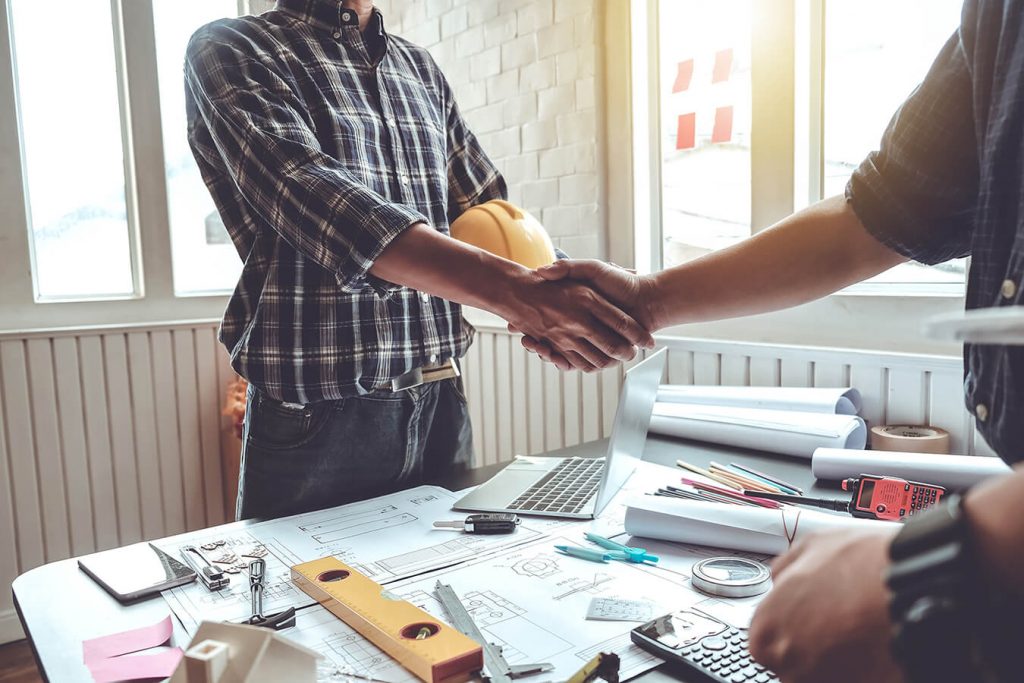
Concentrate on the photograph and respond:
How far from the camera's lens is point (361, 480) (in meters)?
1.28

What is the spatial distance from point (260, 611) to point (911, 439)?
1221 mm

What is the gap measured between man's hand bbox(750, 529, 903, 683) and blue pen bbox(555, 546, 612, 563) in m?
0.47

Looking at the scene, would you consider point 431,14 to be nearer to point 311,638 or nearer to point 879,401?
point 879,401

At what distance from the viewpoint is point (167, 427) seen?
2.68m

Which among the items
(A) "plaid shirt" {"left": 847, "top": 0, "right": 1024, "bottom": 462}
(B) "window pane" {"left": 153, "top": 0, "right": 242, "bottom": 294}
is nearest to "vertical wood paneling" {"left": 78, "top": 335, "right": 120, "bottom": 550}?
(B) "window pane" {"left": 153, "top": 0, "right": 242, "bottom": 294}

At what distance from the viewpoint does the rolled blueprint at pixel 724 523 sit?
2.87 feet

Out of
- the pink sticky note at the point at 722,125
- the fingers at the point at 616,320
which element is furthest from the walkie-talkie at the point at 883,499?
the pink sticky note at the point at 722,125

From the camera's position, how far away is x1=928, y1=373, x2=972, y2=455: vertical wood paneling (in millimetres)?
1500

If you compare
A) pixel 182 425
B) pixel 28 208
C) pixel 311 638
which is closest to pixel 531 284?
pixel 311 638

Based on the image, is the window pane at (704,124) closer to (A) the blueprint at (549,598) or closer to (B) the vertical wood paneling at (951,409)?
(B) the vertical wood paneling at (951,409)

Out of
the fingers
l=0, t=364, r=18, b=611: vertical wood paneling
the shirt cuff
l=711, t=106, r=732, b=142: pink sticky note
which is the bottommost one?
l=0, t=364, r=18, b=611: vertical wood paneling

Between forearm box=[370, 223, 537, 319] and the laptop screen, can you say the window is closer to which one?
the laptop screen

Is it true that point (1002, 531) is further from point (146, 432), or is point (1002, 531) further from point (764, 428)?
point (146, 432)

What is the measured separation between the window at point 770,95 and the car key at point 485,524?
3.75 feet
